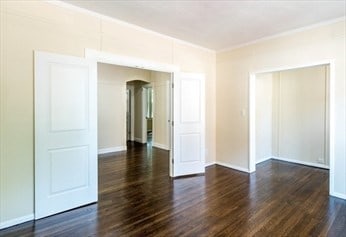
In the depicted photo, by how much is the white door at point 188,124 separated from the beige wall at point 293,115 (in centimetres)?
164

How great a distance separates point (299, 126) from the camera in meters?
5.23

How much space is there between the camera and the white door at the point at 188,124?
432 cm

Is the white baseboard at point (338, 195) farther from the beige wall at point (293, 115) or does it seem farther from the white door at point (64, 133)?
the white door at point (64, 133)

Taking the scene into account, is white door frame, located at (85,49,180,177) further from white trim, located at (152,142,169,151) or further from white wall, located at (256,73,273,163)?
white trim, located at (152,142,169,151)

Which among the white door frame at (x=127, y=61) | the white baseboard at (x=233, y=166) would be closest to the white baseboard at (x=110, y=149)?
the white door frame at (x=127, y=61)

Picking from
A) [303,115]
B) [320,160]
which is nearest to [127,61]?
[303,115]

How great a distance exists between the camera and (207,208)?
3.00 metres

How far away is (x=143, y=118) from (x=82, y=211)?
5.78 meters

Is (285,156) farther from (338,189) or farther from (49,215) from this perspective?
(49,215)

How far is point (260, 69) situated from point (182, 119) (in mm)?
1889

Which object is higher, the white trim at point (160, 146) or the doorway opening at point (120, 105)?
the doorway opening at point (120, 105)

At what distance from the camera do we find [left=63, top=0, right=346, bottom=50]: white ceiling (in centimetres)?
285

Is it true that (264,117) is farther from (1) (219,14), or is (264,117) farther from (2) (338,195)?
(1) (219,14)

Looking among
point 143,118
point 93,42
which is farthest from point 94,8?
point 143,118
